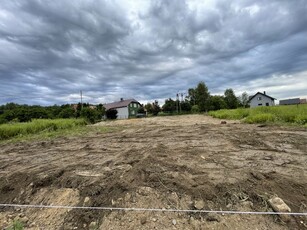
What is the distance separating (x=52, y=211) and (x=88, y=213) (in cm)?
56

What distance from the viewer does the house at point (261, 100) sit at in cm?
4309

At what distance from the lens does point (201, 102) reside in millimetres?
35906

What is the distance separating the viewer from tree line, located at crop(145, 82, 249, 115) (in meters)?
35.8

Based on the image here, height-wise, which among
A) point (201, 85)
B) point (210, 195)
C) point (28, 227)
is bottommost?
point (28, 227)

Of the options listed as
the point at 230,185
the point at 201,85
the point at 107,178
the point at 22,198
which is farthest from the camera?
the point at 201,85

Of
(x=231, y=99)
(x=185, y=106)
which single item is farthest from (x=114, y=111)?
(x=231, y=99)

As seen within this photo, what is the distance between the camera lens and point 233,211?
2.08 m

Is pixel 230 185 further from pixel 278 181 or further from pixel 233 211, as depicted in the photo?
pixel 278 181

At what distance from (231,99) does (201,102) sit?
9.66 meters

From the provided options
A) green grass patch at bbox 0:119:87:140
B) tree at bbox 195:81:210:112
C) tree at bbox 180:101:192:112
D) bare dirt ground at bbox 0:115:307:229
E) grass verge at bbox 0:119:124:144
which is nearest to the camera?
bare dirt ground at bbox 0:115:307:229

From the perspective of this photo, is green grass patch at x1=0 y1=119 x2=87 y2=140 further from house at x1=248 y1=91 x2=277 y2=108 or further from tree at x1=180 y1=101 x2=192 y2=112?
house at x1=248 y1=91 x2=277 y2=108

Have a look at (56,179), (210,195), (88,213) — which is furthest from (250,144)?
(56,179)

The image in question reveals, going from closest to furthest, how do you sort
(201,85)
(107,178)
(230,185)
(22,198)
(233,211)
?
(233,211) → (230,185) → (22,198) → (107,178) → (201,85)

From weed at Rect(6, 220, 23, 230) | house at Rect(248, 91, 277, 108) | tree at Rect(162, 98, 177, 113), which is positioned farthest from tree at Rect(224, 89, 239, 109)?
weed at Rect(6, 220, 23, 230)
